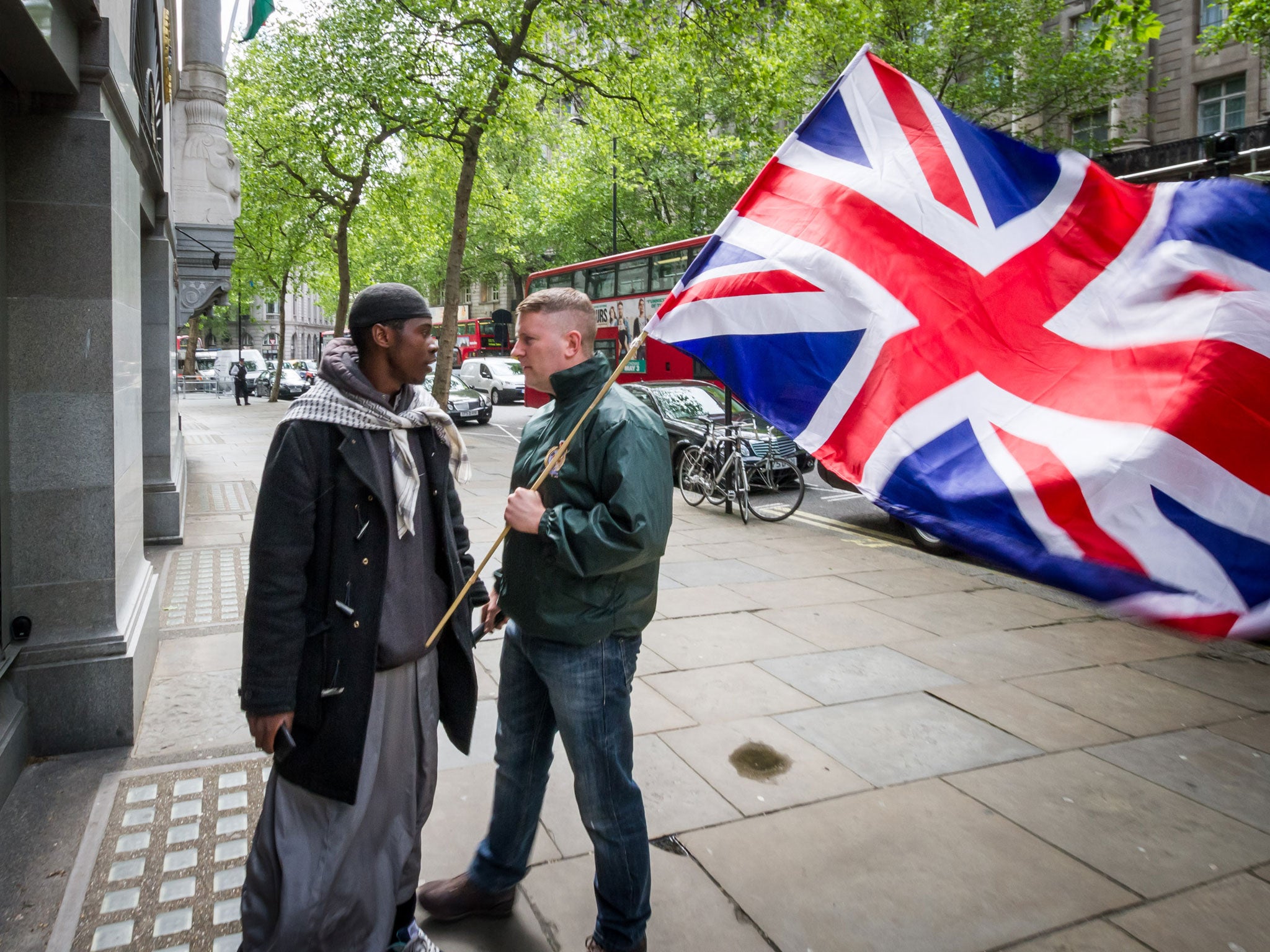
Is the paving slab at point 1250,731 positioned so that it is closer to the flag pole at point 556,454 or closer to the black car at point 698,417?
the flag pole at point 556,454

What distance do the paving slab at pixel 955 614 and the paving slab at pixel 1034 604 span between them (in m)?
0.08

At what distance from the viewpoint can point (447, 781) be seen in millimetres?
3959

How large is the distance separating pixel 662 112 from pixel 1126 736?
16.9 meters

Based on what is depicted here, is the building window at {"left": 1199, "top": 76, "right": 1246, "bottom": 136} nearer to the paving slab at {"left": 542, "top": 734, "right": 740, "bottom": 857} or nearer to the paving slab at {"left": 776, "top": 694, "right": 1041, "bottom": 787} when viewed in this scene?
the paving slab at {"left": 776, "top": 694, "right": 1041, "bottom": 787}

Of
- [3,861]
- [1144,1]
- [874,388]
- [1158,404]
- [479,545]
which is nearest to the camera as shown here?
[1158,404]

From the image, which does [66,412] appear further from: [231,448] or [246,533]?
[231,448]

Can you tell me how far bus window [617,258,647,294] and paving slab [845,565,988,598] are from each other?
1367cm

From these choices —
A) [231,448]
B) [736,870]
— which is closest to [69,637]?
[736,870]

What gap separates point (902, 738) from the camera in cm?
451

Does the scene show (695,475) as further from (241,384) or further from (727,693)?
(241,384)

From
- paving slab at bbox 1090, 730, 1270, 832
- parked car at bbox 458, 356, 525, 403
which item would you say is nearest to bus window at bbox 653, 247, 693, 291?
parked car at bbox 458, 356, 525, 403

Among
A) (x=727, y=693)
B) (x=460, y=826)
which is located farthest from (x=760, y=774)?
(x=460, y=826)

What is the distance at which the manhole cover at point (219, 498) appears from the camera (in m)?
10.8

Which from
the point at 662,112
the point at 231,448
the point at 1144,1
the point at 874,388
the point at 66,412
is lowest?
the point at 231,448
